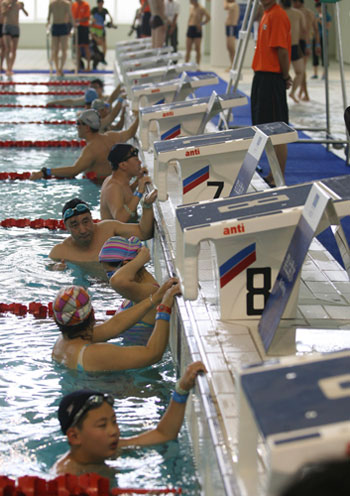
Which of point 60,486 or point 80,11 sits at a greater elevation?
point 80,11

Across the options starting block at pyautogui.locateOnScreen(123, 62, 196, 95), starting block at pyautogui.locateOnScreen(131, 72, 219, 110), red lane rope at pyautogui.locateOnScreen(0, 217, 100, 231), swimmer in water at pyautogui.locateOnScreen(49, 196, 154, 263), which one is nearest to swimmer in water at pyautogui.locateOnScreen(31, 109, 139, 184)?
starting block at pyautogui.locateOnScreen(131, 72, 219, 110)

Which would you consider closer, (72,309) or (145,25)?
(72,309)

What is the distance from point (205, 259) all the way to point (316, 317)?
0.96 m

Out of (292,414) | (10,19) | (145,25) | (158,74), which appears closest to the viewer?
(292,414)

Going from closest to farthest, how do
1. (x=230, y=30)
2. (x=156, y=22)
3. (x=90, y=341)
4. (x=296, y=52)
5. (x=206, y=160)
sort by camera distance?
(x=90, y=341)
(x=206, y=160)
(x=296, y=52)
(x=156, y=22)
(x=230, y=30)

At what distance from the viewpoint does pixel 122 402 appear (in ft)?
11.5

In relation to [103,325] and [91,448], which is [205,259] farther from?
[91,448]

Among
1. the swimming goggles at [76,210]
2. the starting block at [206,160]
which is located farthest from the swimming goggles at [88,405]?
the swimming goggles at [76,210]

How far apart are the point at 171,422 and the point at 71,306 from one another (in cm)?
80

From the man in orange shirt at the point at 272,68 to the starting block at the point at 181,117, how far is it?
0.60m

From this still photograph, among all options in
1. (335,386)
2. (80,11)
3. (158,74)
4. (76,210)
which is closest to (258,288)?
(335,386)

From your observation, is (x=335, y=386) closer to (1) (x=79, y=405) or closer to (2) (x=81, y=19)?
(1) (x=79, y=405)

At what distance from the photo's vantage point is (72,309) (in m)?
3.43

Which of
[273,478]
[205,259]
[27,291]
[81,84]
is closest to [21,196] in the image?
[27,291]
